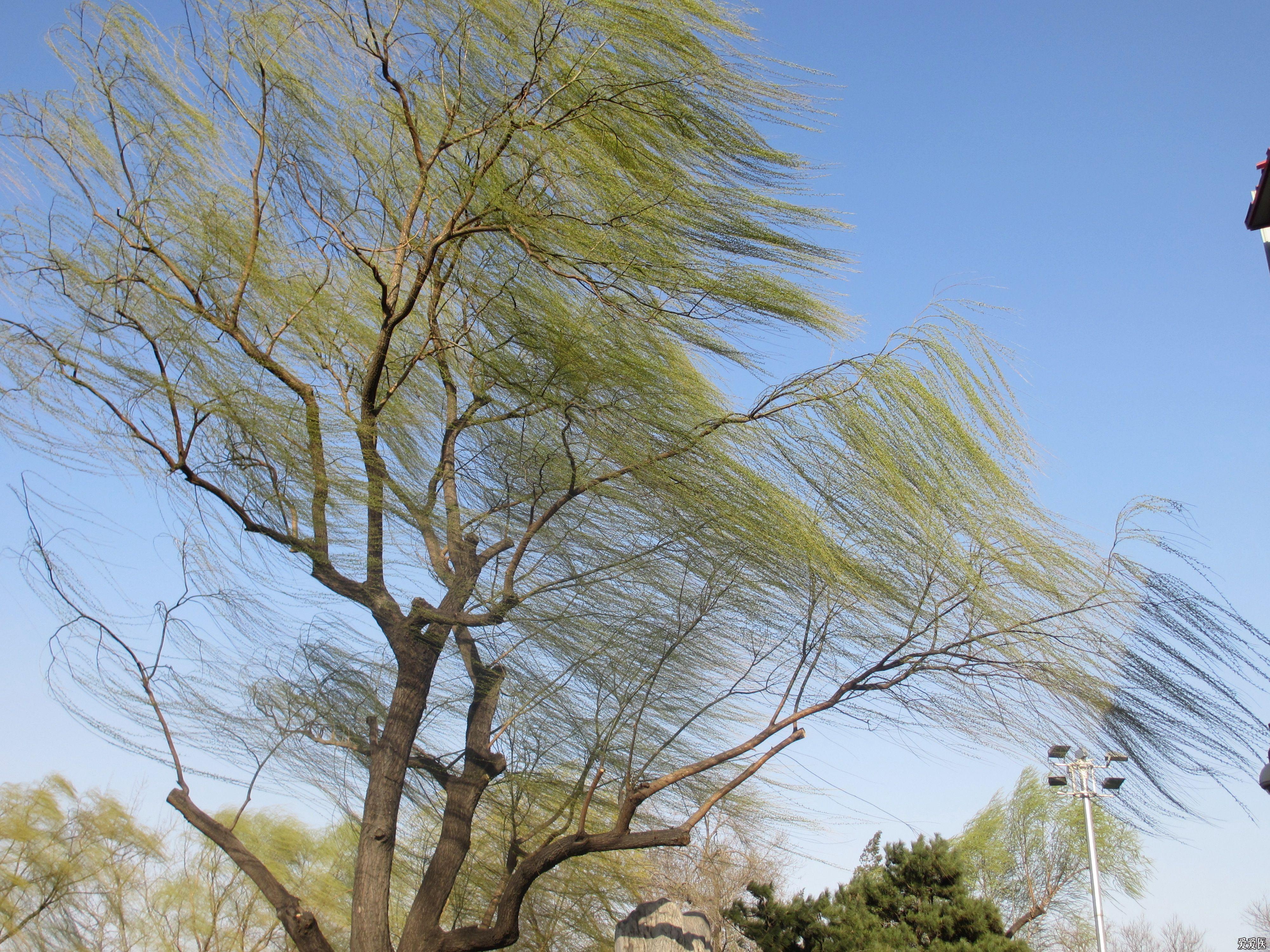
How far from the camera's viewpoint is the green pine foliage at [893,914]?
214 inches

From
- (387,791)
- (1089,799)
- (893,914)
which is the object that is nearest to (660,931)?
(387,791)

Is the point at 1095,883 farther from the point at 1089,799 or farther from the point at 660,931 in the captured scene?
the point at 660,931

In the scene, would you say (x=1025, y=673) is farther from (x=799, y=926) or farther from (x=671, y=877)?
(x=671, y=877)

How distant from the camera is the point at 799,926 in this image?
18.2 ft

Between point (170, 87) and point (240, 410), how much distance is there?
4.70 ft

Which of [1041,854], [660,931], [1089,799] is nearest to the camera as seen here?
[660,931]

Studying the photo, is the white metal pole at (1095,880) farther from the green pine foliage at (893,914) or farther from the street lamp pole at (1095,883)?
the green pine foliage at (893,914)

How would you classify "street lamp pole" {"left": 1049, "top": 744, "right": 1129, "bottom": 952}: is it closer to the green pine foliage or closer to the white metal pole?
the white metal pole

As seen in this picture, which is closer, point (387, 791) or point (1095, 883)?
point (387, 791)

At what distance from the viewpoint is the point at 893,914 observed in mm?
6172

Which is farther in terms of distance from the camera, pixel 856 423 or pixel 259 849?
pixel 259 849

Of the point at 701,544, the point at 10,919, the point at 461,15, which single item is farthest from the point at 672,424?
the point at 10,919

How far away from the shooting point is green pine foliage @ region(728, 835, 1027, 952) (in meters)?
5.43

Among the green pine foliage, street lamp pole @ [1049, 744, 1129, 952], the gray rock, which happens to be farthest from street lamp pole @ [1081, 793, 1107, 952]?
the gray rock
